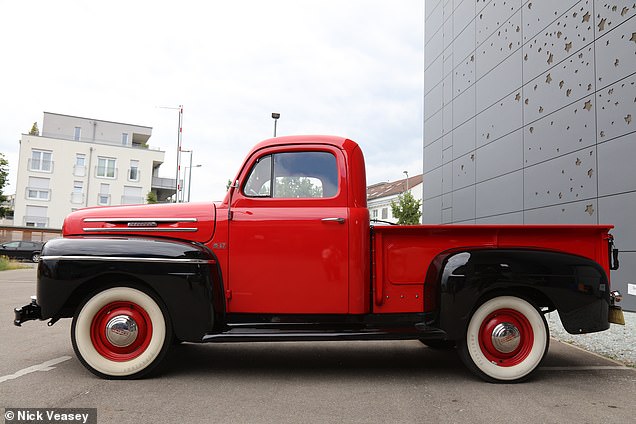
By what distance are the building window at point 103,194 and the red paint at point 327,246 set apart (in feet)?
149

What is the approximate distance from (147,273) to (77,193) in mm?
46267

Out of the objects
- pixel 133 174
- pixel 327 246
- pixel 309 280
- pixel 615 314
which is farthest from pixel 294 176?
pixel 133 174

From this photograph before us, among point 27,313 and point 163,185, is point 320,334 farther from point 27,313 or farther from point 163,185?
point 163,185

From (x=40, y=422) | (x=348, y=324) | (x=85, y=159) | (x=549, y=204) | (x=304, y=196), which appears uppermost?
(x=85, y=159)

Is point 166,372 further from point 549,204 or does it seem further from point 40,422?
point 549,204

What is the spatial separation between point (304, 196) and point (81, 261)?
197 cm

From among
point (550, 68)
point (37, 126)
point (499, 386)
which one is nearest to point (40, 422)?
point (499, 386)

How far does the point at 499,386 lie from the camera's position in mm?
4121

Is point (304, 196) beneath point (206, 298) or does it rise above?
above

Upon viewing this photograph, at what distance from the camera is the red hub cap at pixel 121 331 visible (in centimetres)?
411

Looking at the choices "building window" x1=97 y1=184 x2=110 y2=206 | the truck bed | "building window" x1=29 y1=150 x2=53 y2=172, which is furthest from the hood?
"building window" x1=29 y1=150 x2=53 y2=172

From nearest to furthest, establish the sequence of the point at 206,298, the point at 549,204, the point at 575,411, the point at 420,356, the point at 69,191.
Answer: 1. the point at 575,411
2. the point at 206,298
3. the point at 420,356
4. the point at 549,204
5. the point at 69,191

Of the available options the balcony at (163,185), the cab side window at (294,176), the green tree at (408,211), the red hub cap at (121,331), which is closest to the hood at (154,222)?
the cab side window at (294,176)

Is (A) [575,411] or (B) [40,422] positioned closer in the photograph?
(B) [40,422]
